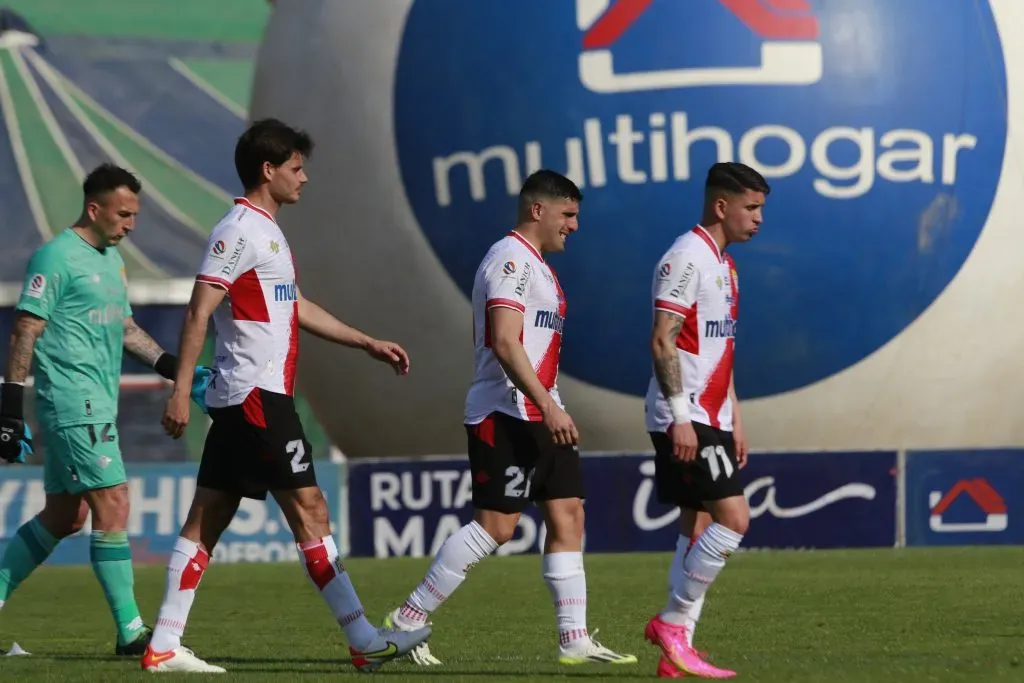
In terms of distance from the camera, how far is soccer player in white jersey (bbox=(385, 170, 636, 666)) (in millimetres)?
8242

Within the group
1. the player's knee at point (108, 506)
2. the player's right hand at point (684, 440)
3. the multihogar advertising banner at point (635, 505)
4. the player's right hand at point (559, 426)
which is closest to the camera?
the player's right hand at point (559, 426)

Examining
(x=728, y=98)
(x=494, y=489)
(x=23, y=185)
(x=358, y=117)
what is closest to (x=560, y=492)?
(x=494, y=489)

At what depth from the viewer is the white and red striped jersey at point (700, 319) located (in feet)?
26.9

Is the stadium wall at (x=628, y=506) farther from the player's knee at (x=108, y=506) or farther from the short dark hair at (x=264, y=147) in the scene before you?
the short dark hair at (x=264, y=147)

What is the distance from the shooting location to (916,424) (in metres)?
19.4

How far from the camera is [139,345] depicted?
9570 mm

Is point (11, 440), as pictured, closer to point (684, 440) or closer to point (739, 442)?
point (684, 440)

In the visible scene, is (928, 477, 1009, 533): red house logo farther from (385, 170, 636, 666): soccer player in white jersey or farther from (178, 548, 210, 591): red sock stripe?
(178, 548, 210, 591): red sock stripe

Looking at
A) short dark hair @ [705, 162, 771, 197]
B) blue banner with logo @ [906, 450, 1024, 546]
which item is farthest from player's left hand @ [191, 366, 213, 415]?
blue banner with logo @ [906, 450, 1024, 546]

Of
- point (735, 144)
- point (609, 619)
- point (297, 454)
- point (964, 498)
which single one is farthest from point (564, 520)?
point (735, 144)

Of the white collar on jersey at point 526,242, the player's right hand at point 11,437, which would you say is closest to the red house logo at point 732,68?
the white collar on jersey at point 526,242

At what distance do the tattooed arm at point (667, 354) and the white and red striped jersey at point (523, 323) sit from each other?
1.41ft

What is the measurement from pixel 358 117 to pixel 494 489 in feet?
37.5

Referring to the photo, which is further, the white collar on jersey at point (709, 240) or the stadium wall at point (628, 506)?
the stadium wall at point (628, 506)
